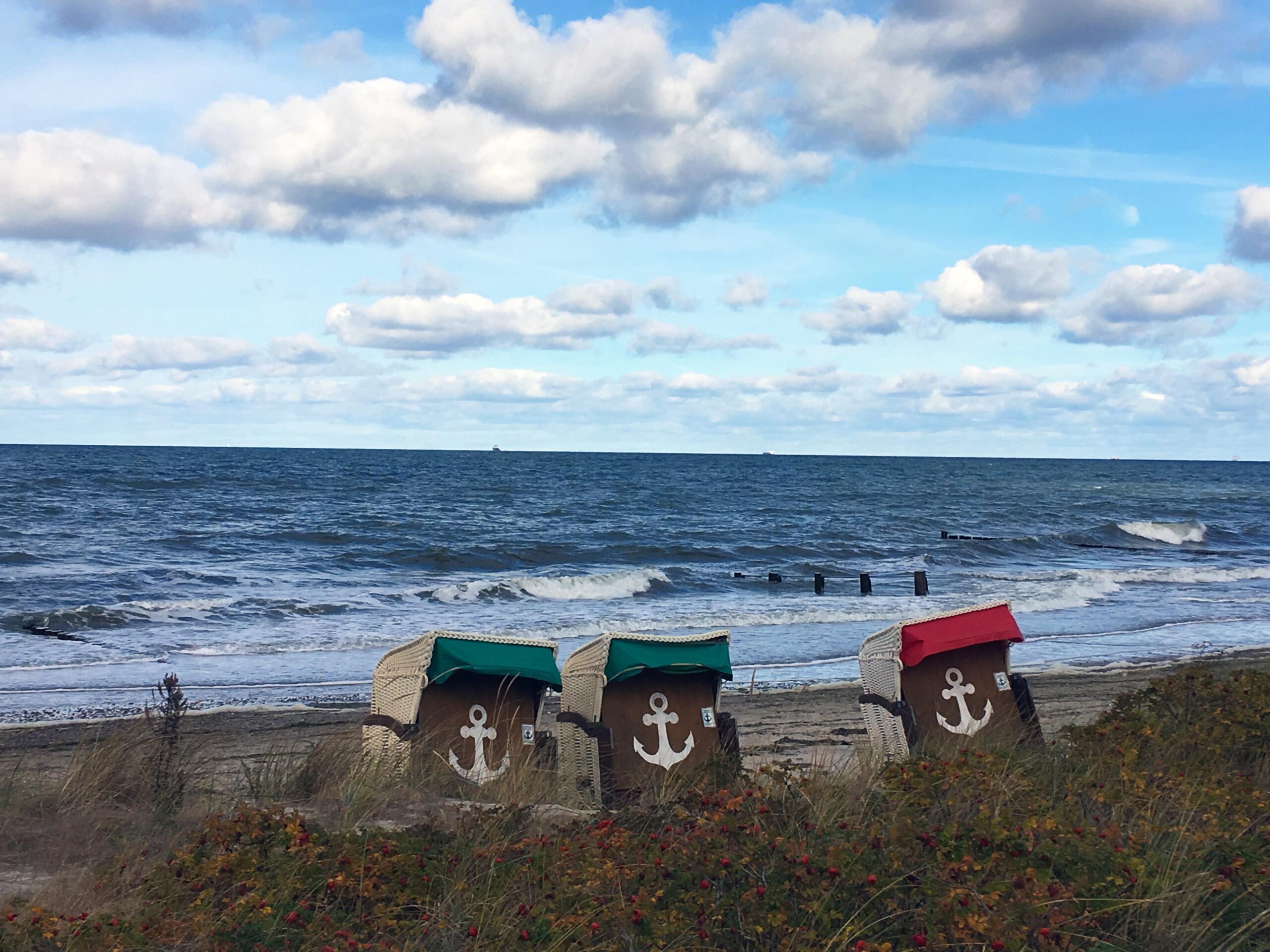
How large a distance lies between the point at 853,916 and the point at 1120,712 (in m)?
4.16

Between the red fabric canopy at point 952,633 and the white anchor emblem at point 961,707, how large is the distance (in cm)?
20

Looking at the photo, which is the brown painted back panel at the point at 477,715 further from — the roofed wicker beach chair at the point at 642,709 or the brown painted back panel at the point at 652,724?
the brown painted back panel at the point at 652,724

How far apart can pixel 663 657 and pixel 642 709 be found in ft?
1.19

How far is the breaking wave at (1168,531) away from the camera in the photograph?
41.1 meters

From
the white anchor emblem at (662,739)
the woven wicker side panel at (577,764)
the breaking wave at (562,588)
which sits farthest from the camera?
the breaking wave at (562,588)

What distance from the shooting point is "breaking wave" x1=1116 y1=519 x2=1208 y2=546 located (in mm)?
41062

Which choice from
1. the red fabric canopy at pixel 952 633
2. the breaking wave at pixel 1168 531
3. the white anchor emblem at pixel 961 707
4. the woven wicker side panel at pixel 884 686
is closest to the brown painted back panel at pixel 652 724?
the woven wicker side panel at pixel 884 686

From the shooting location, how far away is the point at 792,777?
5258 millimetres

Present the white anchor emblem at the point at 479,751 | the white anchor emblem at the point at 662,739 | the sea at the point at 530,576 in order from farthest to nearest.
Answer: the sea at the point at 530,576, the white anchor emblem at the point at 662,739, the white anchor emblem at the point at 479,751

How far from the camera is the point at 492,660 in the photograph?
7145 millimetres

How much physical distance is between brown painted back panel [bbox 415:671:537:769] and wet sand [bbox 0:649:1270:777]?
2.63 ft

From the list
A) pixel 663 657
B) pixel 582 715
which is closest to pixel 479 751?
pixel 582 715

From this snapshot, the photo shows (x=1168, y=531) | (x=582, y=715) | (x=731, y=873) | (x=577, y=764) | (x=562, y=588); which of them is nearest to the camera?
(x=731, y=873)

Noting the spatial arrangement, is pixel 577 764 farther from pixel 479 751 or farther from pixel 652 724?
pixel 479 751
